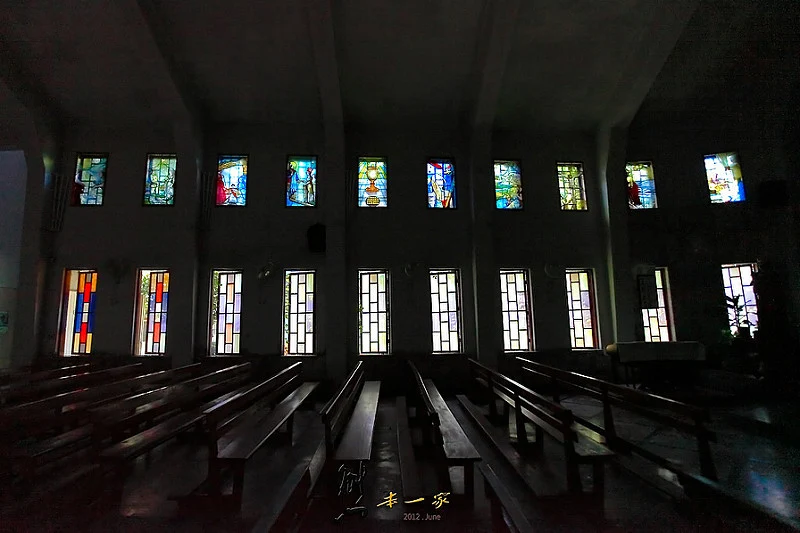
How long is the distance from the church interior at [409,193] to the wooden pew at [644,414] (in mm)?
1342

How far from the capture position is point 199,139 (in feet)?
26.1

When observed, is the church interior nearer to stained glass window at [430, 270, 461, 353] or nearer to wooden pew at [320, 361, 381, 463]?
stained glass window at [430, 270, 461, 353]

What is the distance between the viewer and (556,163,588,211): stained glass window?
8.59m

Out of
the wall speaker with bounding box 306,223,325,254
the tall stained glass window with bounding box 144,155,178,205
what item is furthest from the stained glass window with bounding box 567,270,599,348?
the tall stained glass window with bounding box 144,155,178,205

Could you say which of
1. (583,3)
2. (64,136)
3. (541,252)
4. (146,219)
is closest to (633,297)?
Answer: (541,252)

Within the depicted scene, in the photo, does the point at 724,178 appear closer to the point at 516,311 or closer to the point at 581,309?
the point at 581,309

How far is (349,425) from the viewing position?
11.5ft

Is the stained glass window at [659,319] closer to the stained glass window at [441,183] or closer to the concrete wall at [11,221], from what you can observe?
the stained glass window at [441,183]

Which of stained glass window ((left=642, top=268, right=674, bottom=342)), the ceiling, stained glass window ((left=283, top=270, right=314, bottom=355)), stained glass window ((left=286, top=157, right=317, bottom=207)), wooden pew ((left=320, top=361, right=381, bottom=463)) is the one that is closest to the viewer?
wooden pew ((left=320, top=361, right=381, bottom=463))

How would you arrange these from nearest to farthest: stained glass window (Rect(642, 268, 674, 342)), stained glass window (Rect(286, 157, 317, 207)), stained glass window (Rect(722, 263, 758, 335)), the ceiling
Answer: the ceiling
stained glass window (Rect(722, 263, 758, 335))
stained glass window (Rect(642, 268, 674, 342))
stained glass window (Rect(286, 157, 317, 207))

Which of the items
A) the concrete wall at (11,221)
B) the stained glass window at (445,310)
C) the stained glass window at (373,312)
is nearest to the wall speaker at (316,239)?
the stained glass window at (373,312)

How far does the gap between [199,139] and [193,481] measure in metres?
6.78

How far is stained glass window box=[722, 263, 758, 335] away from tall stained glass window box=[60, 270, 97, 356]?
1268cm

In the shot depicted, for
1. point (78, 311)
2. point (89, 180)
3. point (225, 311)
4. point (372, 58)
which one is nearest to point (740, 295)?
point (372, 58)
